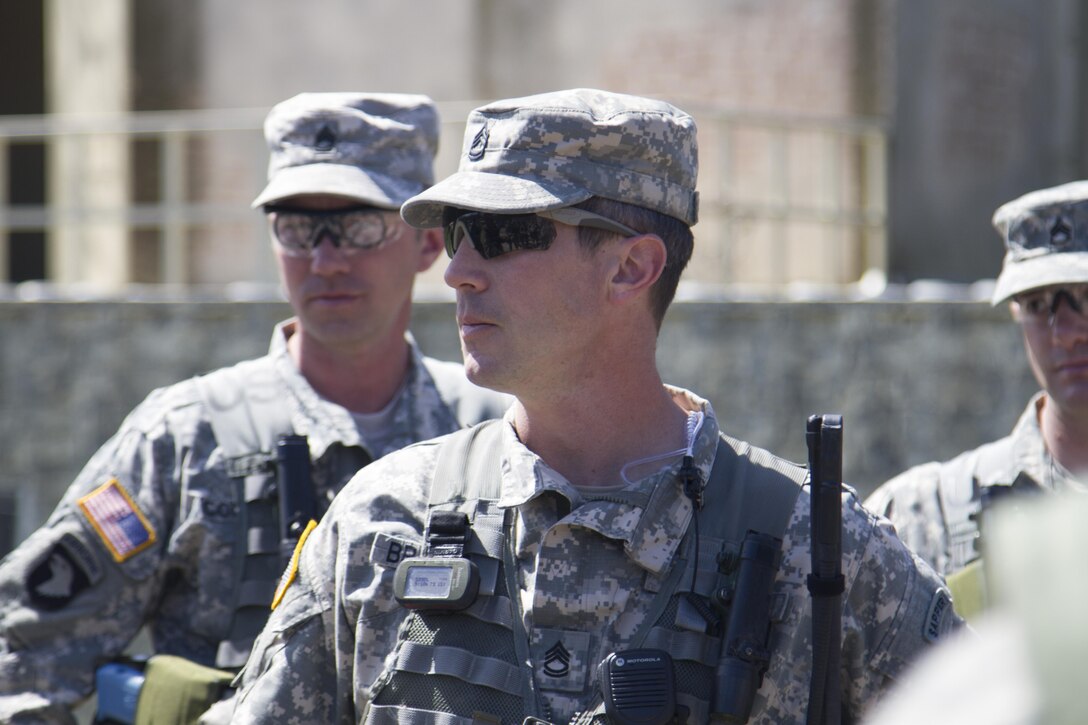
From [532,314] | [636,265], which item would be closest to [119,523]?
[532,314]

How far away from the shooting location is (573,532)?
7.66 ft

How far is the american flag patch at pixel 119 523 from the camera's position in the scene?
3256 millimetres

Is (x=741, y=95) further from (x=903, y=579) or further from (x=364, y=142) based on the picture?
(x=903, y=579)

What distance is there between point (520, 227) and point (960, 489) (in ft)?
5.69

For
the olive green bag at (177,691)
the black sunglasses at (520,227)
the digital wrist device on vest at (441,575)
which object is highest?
the black sunglasses at (520,227)

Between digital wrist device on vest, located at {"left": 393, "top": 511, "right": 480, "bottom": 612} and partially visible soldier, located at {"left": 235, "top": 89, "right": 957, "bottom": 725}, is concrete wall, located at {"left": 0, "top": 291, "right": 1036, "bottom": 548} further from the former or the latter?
digital wrist device on vest, located at {"left": 393, "top": 511, "right": 480, "bottom": 612}

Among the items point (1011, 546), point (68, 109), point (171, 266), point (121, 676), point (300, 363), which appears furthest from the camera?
point (68, 109)

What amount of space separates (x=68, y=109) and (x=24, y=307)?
11.1ft

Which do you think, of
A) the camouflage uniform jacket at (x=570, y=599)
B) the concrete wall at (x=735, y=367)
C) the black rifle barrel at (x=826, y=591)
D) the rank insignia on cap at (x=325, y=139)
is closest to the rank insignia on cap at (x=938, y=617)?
the camouflage uniform jacket at (x=570, y=599)

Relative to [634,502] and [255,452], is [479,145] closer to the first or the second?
[634,502]

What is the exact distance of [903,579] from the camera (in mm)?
2324

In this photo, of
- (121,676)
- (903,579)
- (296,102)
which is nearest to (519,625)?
(903,579)

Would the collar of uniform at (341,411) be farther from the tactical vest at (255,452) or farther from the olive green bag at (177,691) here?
the olive green bag at (177,691)

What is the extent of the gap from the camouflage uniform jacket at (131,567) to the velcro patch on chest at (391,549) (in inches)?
36.5
